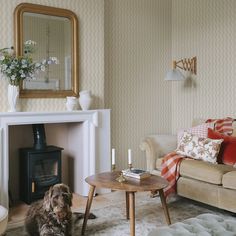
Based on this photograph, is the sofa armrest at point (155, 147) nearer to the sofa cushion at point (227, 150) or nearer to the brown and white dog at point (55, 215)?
the sofa cushion at point (227, 150)

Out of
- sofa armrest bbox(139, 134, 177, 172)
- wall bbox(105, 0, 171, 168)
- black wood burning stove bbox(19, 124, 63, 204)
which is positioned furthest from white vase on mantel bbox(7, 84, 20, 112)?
sofa armrest bbox(139, 134, 177, 172)

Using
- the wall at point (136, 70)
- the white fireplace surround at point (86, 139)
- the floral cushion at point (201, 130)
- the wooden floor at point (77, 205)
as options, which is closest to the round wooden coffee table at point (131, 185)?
the wooden floor at point (77, 205)

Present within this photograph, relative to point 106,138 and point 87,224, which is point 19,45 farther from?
point 87,224

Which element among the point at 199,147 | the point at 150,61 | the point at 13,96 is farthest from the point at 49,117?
the point at 150,61

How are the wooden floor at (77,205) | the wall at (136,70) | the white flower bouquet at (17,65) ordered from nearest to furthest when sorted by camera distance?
the wooden floor at (77,205), the white flower bouquet at (17,65), the wall at (136,70)

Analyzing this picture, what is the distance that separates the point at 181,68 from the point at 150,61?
A: 477 mm

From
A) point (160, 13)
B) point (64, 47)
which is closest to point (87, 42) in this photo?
point (64, 47)

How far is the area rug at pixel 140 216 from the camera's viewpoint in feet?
10.1

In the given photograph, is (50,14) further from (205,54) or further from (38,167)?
(205,54)

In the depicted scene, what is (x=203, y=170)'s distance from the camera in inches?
141

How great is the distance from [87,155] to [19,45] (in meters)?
1.47

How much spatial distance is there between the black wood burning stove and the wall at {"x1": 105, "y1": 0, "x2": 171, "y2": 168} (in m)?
1.04

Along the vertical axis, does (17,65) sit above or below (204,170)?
above

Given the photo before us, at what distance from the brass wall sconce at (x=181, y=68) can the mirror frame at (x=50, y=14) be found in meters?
1.38
